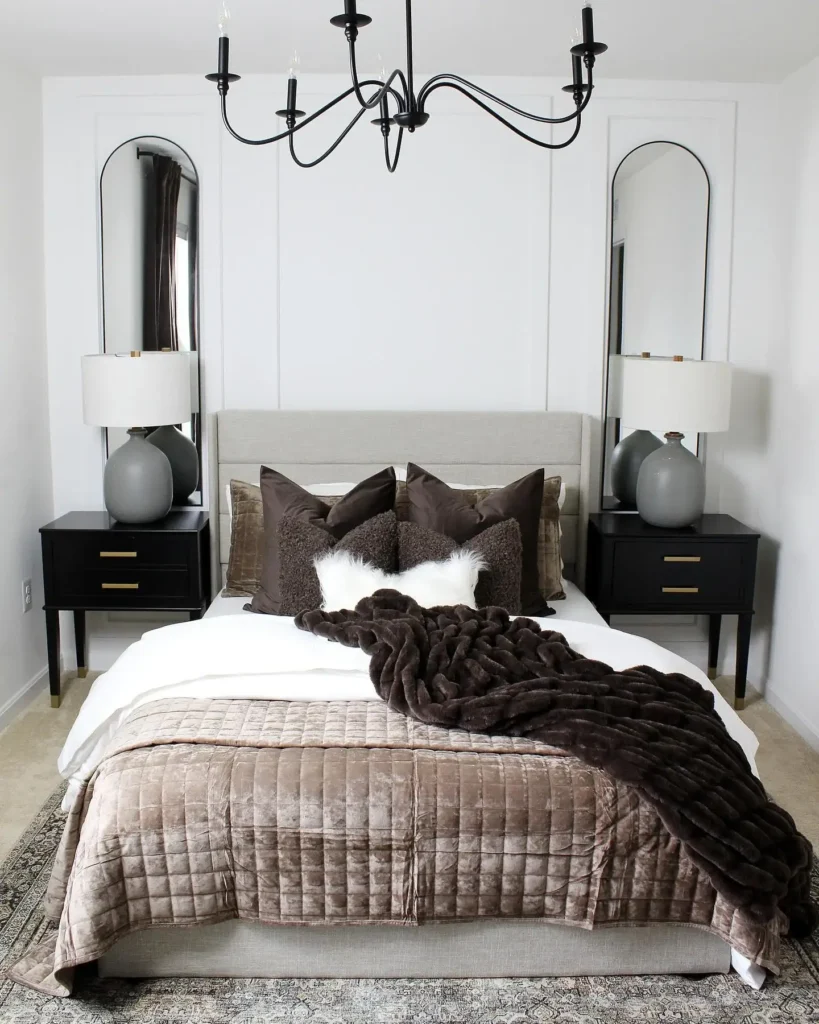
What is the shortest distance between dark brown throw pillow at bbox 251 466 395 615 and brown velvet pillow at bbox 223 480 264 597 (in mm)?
132

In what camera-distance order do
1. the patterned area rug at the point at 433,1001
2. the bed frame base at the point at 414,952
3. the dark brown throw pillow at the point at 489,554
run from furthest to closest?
1. the dark brown throw pillow at the point at 489,554
2. the bed frame base at the point at 414,952
3. the patterned area rug at the point at 433,1001

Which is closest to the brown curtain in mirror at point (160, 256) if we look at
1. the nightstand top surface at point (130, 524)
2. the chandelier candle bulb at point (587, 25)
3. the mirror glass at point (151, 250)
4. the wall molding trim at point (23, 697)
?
the mirror glass at point (151, 250)

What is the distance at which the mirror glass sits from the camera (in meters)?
4.31

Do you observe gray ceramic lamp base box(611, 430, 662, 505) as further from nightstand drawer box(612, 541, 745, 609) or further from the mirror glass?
the mirror glass

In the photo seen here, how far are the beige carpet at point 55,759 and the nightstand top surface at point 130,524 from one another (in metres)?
0.73

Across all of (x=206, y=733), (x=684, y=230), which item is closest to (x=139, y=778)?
(x=206, y=733)

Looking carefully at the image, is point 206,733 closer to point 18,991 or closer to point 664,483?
point 18,991

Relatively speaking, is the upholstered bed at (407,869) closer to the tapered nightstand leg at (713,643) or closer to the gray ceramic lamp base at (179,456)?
the gray ceramic lamp base at (179,456)

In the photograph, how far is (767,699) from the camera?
14.4 ft

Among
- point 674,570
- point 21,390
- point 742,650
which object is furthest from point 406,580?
point 21,390

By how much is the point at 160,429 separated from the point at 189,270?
681 mm

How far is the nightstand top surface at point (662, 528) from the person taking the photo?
409 cm

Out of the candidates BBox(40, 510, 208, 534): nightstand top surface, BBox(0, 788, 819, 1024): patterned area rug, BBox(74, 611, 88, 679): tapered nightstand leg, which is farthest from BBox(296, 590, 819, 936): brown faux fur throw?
BBox(74, 611, 88, 679): tapered nightstand leg

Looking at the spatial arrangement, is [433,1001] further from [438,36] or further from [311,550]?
[438,36]
